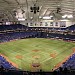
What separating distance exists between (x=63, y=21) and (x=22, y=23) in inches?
563

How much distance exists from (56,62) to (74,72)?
27.1 ft

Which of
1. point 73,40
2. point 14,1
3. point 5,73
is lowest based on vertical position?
point 73,40

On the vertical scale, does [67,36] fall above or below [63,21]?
below

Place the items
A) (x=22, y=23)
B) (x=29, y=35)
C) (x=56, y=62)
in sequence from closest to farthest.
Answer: (x=56, y=62), (x=29, y=35), (x=22, y=23)

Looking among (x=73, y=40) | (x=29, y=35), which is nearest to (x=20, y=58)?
(x=73, y=40)

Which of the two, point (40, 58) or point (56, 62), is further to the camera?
point (40, 58)

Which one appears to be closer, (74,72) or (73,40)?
(74,72)

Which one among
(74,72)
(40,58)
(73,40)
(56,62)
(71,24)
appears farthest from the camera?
(71,24)

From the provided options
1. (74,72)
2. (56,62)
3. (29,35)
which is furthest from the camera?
(29,35)

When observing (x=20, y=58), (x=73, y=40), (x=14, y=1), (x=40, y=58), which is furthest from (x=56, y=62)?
(x=73, y=40)

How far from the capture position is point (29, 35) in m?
42.1

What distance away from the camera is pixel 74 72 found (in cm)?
982

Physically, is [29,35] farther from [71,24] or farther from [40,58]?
[40,58]

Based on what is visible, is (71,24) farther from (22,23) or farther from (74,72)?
(74,72)
